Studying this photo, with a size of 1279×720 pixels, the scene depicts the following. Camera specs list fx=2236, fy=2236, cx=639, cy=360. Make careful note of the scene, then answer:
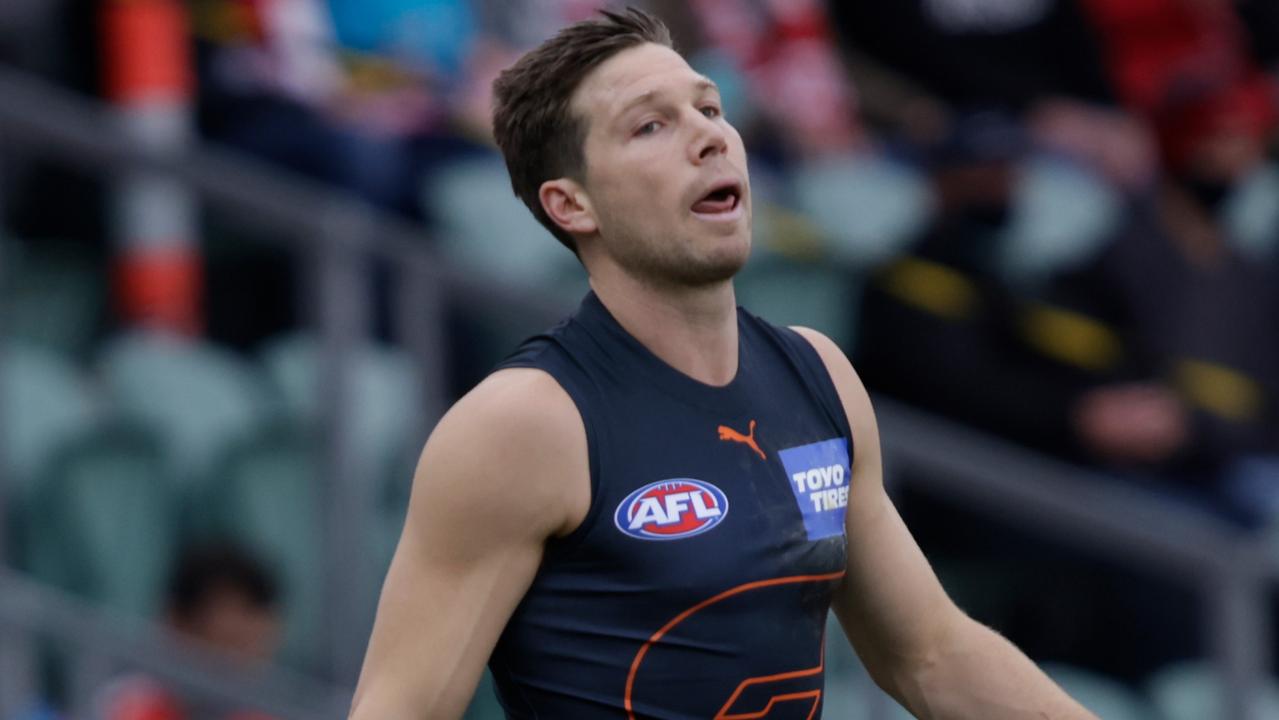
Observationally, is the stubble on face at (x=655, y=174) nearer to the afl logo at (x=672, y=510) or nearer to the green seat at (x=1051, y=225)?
the afl logo at (x=672, y=510)

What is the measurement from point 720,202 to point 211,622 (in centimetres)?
259

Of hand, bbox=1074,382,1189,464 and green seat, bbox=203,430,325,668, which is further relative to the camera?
hand, bbox=1074,382,1189,464

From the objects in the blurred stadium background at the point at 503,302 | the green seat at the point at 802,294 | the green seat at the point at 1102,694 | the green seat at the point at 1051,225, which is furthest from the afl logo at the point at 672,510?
the green seat at the point at 1051,225

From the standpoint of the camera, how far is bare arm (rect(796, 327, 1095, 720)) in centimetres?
347

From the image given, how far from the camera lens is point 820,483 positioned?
10.9 feet

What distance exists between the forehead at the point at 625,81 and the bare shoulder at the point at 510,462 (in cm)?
45

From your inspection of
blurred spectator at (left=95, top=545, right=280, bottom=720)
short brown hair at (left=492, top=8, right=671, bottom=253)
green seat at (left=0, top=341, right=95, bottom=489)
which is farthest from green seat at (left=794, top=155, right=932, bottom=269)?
short brown hair at (left=492, top=8, right=671, bottom=253)

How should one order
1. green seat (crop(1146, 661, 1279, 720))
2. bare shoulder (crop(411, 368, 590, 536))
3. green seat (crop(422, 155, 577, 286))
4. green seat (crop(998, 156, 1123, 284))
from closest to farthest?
bare shoulder (crop(411, 368, 590, 536)), green seat (crop(422, 155, 577, 286)), green seat (crop(1146, 661, 1279, 720)), green seat (crop(998, 156, 1123, 284))

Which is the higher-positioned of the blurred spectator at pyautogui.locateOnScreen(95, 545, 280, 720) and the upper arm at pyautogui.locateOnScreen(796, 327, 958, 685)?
the upper arm at pyautogui.locateOnScreen(796, 327, 958, 685)

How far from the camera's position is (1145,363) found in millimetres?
6961

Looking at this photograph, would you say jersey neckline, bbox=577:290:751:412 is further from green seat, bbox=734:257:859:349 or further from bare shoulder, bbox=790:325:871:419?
green seat, bbox=734:257:859:349

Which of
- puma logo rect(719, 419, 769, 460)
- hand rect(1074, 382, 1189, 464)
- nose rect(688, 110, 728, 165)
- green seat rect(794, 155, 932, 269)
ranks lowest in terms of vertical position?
puma logo rect(719, 419, 769, 460)

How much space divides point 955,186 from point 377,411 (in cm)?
255

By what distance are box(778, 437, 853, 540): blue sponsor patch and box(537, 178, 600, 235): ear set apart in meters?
0.44
